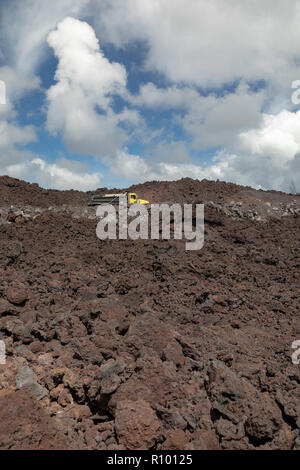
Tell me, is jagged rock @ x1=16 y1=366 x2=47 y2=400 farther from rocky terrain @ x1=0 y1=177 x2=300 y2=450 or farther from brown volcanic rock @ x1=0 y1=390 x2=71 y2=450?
brown volcanic rock @ x1=0 y1=390 x2=71 y2=450

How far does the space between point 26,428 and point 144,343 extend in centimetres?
215

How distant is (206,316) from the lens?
7.23 m

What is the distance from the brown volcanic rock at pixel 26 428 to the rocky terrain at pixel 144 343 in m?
0.01

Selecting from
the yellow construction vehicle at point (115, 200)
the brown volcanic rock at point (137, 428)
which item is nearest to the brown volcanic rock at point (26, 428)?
the brown volcanic rock at point (137, 428)

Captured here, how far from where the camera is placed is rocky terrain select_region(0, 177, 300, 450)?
12.3 feet

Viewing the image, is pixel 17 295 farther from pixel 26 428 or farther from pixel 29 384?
pixel 26 428

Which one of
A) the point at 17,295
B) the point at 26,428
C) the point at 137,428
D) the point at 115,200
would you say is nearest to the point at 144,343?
the point at 137,428

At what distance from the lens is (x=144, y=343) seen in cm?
516

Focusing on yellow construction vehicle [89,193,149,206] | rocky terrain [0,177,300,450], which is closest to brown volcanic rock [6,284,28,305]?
rocky terrain [0,177,300,450]

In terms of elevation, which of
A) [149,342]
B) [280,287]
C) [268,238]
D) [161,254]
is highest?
[268,238]

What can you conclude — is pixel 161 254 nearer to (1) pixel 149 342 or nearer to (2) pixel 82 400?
(1) pixel 149 342

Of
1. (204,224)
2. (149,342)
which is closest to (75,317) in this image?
(149,342)

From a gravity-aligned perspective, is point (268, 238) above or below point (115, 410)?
above
